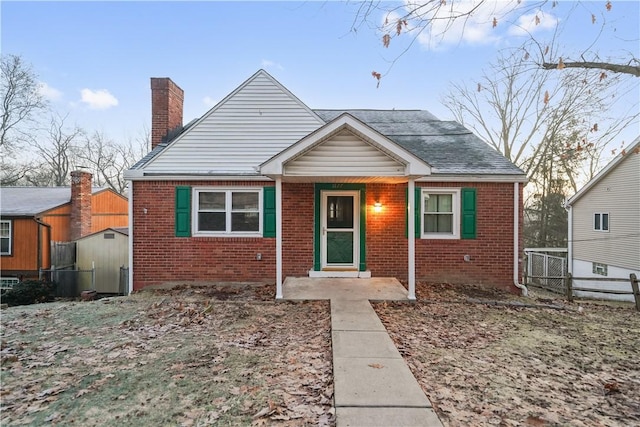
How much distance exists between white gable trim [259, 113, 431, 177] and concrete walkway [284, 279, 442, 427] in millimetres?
3066

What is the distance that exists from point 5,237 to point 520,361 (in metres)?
19.9

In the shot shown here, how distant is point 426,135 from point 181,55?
10.0 m

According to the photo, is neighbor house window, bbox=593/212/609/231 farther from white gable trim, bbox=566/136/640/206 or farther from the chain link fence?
the chain link fence

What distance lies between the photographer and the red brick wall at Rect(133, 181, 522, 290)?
860cm

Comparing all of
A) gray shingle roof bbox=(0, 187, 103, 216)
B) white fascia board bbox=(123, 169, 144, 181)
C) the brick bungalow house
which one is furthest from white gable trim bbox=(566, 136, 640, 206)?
gray shingle roof bbox=(0, 187, 103, 216)

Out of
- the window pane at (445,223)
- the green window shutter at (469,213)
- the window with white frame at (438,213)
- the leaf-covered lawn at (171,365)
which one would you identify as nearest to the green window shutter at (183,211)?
the leaf-covered lawn at (171,365)

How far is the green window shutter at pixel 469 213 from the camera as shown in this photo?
856 centimetres

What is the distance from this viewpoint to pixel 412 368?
3.98 meters

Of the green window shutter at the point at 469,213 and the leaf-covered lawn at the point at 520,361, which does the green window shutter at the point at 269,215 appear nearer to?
the leaf-covered lawn at the point at 520,361

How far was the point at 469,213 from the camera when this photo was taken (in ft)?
28.1

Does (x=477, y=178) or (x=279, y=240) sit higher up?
(x=477, y=178)

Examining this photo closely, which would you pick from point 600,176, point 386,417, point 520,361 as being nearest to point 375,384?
point 386,417

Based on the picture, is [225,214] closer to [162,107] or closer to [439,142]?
[162,107]

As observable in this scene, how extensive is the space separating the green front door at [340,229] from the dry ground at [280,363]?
215 cm
